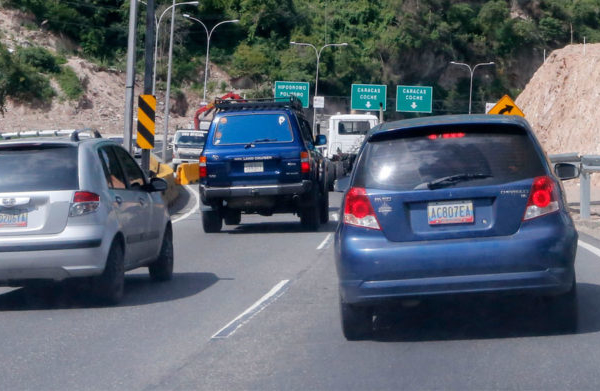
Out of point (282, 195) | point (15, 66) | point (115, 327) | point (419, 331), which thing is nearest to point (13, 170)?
point (115, 327)

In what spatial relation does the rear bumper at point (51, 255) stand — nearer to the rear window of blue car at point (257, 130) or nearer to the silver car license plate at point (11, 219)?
the silver car license plate at point (11, 219)

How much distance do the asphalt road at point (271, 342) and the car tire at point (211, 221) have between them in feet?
21.1

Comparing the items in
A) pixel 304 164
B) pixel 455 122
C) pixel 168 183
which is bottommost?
pixel 168 183

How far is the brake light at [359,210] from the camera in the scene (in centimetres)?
780

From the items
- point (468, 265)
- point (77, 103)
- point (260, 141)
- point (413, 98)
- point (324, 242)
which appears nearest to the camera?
point (468, 265)

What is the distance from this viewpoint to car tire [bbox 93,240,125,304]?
396 inches

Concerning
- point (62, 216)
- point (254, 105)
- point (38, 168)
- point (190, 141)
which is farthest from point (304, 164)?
point (190, 141)

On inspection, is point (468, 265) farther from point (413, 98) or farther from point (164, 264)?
point (413, 98)

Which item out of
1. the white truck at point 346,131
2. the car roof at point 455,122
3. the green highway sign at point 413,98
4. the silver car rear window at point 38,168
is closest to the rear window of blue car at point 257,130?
the silver car rear window at point 38,168

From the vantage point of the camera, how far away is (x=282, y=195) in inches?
715

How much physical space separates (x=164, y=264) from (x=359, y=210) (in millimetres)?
4753

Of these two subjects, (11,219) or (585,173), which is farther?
(585,173)

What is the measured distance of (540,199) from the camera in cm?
767

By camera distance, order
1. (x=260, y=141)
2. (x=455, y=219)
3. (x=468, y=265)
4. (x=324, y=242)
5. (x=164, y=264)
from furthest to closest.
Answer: (x=260, y=141) → (x=324, y=242) → (x=164, y=264) → (x=455, y=219) → (x=468, y=265)
